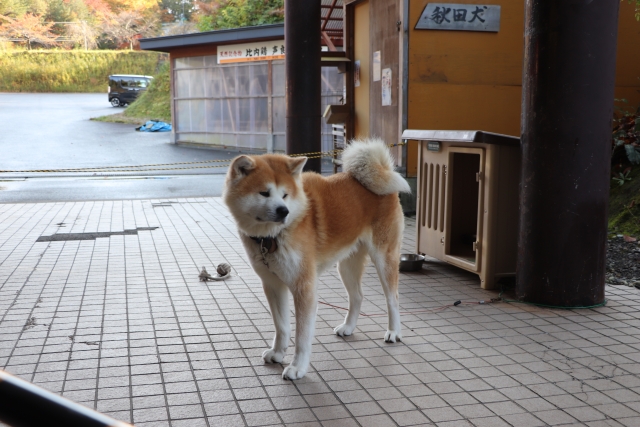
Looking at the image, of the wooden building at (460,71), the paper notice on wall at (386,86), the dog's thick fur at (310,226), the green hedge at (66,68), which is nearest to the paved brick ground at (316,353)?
the dog's thick fur at (310,226)

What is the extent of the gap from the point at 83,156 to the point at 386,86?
15180 mm

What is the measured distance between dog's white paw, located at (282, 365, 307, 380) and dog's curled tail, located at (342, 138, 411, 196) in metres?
1.49

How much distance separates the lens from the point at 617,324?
5074 millimetres

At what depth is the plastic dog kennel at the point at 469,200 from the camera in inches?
238

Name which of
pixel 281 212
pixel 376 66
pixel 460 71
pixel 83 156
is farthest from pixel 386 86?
pixel 83 156

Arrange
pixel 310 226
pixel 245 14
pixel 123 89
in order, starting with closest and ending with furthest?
pixel 310 226
pixel 245 14
pixel 123 89

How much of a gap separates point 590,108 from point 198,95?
22.7 m

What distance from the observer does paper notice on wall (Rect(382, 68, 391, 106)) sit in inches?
435

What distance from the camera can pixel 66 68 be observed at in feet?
168

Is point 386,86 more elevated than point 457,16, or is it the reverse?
point 457,16

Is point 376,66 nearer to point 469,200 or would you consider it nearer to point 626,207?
point 469,200

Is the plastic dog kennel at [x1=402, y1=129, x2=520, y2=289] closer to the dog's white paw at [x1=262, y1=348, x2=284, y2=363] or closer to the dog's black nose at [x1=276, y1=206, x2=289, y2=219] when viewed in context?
the dog's white paw at [x1=262, y1=348, x2=284, y2=363]

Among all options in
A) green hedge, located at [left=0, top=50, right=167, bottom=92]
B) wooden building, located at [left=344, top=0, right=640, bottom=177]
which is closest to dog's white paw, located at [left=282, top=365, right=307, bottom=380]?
wooden building, located at [left=344, top=0, right=640, bottom=177]

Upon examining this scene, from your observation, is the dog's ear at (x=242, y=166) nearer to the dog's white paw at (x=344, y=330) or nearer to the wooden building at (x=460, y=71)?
the dog's white paw at (x=344, y=330)
